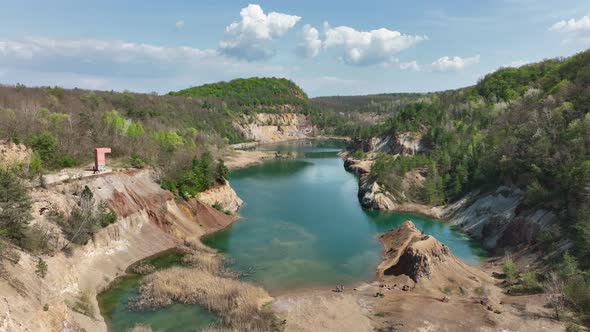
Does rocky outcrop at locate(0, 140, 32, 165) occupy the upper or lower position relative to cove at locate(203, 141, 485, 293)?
upper

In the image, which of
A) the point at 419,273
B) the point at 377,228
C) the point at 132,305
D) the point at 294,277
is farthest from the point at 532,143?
the point at 132,305

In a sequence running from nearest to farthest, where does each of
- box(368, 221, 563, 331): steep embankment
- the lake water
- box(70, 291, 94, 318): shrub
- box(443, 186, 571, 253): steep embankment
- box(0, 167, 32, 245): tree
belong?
box(368, 221, 563, 331): steep embankment < box(70, 291, 94, 318): shrub < box(0, 167, 32, 245): tree < the lake water < box(443, 186, 571, 253): steep embankment

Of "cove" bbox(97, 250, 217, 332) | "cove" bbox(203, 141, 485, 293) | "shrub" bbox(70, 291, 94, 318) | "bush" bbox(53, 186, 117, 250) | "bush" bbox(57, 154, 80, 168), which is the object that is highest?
"bush" bbox(57, 154, 80, 168)

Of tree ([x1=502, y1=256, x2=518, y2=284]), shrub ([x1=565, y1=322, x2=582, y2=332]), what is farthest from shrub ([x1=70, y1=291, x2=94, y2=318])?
tree ([x1=502, y1=256, x2=518, y2=284])

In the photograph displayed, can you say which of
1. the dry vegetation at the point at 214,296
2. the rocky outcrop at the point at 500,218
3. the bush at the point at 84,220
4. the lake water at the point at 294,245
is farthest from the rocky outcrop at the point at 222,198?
the rocky outcrop at the point at 500,218

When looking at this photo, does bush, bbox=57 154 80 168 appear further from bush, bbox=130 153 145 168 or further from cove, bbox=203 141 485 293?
cove, bbox=203 141 485 293

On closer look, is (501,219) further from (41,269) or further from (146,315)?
(41,269)
